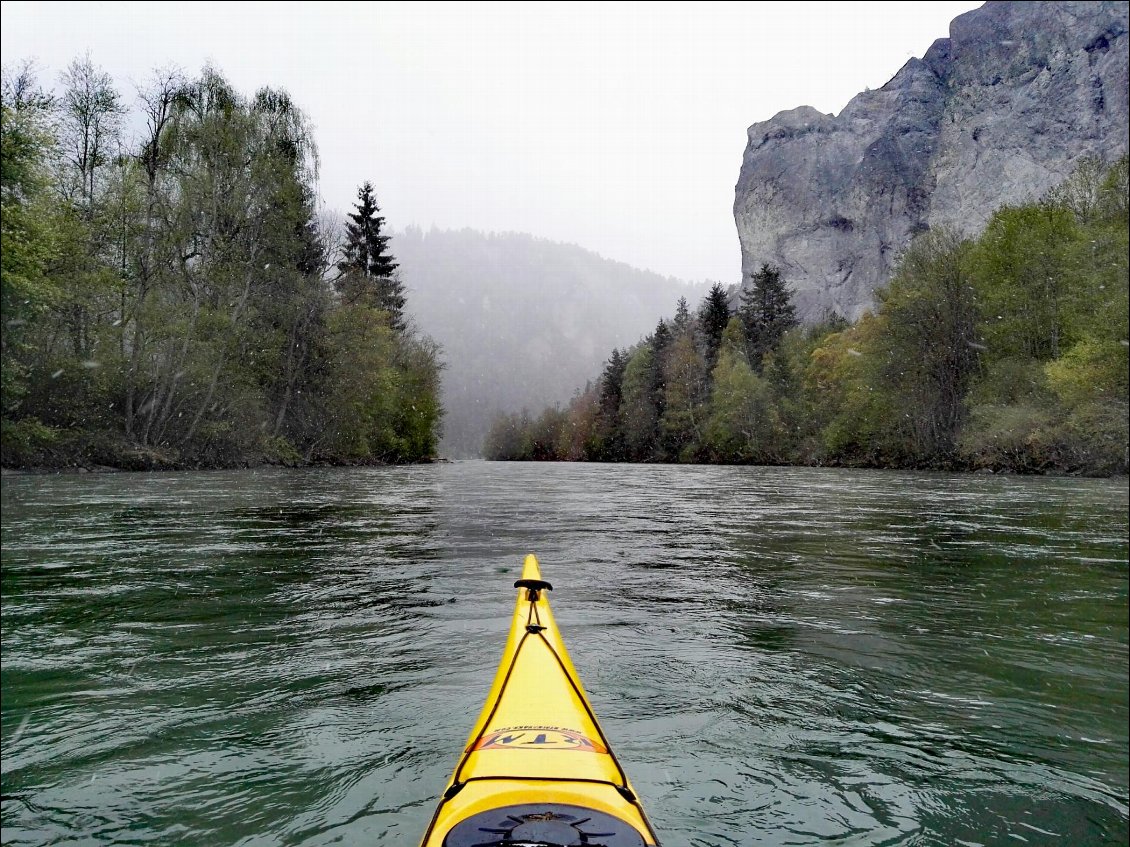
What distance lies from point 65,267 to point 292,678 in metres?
20.3

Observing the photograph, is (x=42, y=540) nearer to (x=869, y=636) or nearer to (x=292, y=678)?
(x=292, y=678)

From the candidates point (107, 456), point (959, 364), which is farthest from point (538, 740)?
point (959, 364)

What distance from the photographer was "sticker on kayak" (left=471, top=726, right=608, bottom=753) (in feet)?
8.28

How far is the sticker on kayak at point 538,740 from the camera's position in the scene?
252 cm

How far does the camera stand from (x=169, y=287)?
2328 centimetres

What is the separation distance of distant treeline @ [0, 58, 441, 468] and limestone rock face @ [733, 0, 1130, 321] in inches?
1555

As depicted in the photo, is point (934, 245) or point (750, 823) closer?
point (750, 823)

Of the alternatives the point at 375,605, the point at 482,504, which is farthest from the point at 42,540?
the point at 482,504

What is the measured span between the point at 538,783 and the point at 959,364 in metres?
28.0

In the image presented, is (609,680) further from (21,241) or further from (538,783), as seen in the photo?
(21,241)

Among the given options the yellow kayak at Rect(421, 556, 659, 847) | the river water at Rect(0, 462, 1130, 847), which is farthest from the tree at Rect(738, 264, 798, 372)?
the yellow kayak at Rect(421, 556, 659, 847)

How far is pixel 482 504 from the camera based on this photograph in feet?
49.1

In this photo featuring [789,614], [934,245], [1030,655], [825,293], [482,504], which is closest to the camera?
[1030,655]

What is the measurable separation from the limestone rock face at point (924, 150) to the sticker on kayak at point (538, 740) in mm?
49642
